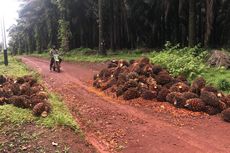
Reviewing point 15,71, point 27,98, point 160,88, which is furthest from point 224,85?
point 15,71

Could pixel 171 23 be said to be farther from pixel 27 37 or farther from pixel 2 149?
pixel 27 37

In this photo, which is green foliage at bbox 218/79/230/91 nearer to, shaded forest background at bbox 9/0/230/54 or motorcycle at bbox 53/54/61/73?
shaded forest background at bbox 9/0/230/54

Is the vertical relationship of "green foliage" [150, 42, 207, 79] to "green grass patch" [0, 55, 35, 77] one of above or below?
above

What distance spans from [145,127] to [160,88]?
3311 millimetres

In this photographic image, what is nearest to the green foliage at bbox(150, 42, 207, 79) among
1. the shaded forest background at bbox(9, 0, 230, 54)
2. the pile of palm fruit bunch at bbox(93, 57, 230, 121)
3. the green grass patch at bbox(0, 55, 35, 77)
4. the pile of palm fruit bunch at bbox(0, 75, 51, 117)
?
the pile of palm fruit bunch at bbox(93, 57, 230, 121)

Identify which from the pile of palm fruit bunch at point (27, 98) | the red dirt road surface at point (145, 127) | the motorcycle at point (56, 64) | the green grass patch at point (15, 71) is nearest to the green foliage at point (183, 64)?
the red dirt road surface at point (145, 127)

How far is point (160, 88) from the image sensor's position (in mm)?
13188

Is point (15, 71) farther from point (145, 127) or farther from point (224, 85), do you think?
point (145, 127)

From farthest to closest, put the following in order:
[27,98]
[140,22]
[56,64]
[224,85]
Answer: [140,22] < [56,64] < [224,85] < [27,98]

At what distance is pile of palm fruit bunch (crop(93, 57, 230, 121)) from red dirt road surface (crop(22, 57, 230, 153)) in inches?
11.3

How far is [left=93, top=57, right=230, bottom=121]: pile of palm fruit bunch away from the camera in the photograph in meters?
11.5

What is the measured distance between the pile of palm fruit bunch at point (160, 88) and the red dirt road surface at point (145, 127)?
0.95ft

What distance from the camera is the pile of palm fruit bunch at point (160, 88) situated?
37.7ft

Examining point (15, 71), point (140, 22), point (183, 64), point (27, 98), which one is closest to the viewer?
point (27, 98)
